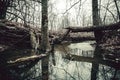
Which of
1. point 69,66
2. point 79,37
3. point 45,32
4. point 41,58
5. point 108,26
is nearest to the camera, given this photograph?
point 69,66

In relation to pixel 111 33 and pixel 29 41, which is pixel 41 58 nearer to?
pixel 29 41

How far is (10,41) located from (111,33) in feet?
20.0

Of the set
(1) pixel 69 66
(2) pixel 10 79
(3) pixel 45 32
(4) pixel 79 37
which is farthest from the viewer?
(4) pixel 79 37

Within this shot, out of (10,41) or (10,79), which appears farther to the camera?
(10,41)

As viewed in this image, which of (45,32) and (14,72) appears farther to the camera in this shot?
(45,32)

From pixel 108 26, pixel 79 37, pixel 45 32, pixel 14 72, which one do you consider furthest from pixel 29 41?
pixel 79 37

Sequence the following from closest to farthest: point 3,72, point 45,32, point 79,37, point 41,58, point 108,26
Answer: point 3,72, point 41,58, point 45,32, point 108,26, point 79,37

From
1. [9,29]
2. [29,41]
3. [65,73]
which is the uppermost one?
[9,29]

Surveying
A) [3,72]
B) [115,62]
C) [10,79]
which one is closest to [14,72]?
[3,72]

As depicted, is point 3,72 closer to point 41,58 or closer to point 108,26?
point 41,58

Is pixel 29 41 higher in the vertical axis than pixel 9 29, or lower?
lower

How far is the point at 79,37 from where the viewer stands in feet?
62.3

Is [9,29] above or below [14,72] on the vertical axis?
above

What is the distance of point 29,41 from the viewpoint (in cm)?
1105
